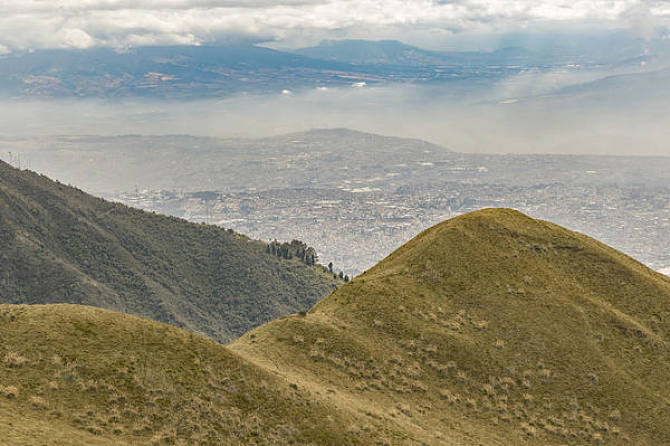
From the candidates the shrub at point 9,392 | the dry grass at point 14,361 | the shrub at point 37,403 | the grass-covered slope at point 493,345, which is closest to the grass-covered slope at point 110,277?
the grass-covered slope at point 493,345

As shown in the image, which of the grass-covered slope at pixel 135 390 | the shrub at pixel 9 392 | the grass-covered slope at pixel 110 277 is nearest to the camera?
the grass-covered slope at pixel 135 390

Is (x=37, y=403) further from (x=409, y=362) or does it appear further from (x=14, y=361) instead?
(x=409, y=362)

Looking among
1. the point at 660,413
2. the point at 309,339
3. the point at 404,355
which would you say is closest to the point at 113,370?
the point at 309,339

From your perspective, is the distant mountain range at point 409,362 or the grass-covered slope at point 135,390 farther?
the distant mountain range at point 409,362

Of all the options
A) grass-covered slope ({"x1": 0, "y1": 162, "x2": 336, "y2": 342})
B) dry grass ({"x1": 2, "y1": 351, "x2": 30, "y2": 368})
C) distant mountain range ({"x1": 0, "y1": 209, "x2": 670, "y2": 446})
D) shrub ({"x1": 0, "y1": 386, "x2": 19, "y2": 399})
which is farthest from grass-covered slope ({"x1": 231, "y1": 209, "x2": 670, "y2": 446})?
grass-covered slope ({"x1": 0, "y1": 162, "x2": 336, "y2": 342})

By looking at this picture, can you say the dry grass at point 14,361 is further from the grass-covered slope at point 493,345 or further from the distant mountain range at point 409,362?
the grass-covered slope at point 493,345

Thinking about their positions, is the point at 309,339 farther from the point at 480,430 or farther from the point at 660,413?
the point at 660,413
